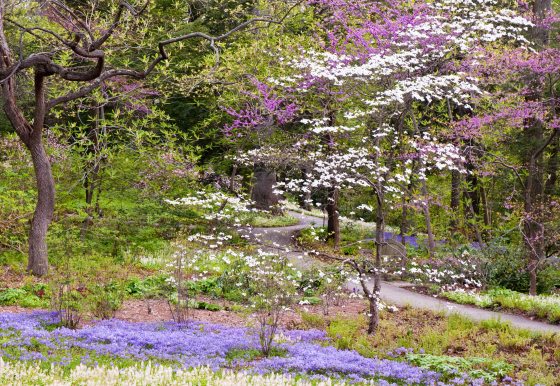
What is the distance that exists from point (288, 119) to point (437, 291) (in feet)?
26.3

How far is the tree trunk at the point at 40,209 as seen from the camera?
46.3ft

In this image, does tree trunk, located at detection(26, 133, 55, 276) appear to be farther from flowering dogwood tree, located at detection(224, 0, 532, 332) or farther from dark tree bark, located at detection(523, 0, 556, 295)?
dark tree bark, located at detection(523, 0, 556, 295)

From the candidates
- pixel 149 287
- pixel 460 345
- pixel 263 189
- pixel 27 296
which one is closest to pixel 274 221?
pixel 263 189

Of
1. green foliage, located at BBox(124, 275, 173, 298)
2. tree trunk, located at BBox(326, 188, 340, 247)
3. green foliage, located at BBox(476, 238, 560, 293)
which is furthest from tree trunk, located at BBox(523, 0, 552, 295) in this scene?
green foliage, located at BBox(124, 275, 173, 298)

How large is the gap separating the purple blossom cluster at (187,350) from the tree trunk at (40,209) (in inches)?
162

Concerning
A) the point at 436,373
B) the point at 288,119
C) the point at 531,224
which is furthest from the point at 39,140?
the point at 531,224

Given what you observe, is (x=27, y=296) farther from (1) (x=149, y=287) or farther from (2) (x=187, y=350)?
(2) (x=187, y=350)

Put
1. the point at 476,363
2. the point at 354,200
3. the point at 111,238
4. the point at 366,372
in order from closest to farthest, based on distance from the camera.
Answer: the point at 366,372
the point at 476,363
the point at 111,238
the point at 354,200

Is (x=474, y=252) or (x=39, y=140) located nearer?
(x=39, y=140)

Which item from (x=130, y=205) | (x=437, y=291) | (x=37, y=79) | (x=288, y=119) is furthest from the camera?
(x=288, y=119)

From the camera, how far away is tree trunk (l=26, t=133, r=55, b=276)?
1412cm

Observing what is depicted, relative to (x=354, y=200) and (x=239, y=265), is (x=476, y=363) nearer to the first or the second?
(x=239, y=265)

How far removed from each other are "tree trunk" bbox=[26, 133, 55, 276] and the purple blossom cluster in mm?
4125

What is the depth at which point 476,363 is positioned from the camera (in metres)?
8.99
